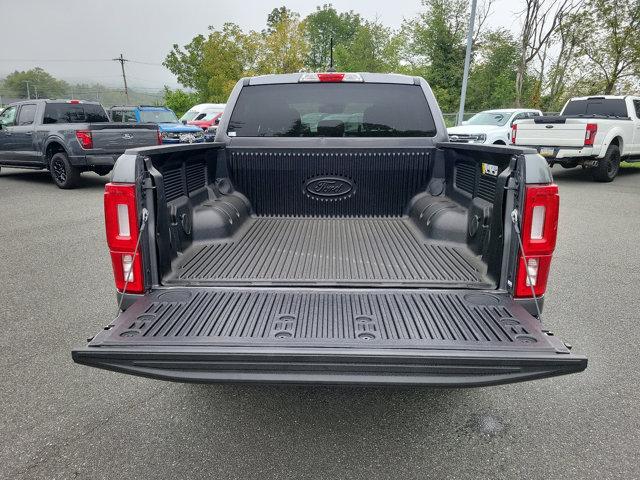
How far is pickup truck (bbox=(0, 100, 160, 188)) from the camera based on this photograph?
33.0 feet

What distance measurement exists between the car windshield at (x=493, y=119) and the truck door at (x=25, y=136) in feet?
43.7

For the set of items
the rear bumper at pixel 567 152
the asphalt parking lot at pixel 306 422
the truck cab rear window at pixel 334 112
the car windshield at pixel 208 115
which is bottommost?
the asphalt parking lot at pixel 306 422

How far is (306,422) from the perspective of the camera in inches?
103

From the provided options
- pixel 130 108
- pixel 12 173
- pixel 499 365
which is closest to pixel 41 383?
pixel 499 365

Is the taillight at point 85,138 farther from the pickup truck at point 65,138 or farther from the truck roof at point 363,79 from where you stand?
the truck roof at point 363,79

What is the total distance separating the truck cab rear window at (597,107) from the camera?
492 inches

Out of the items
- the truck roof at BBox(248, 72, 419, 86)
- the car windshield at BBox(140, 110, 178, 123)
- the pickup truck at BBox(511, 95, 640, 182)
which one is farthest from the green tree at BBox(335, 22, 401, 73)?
the truck roof at BBox(248, 72, 419, 86)

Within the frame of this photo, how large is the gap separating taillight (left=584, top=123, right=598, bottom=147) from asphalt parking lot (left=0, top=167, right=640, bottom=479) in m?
8.10

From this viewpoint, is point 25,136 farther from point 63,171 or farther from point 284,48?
point 284,48

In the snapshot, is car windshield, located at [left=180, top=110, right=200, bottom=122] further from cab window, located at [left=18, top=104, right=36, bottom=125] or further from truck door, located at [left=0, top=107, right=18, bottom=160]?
cab window, located at [left=18, top=104, right=36, bottom=125]

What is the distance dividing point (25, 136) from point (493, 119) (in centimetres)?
1400

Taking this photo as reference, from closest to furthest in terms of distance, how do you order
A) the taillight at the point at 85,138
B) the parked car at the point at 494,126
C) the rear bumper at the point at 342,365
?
the rear bumper at the point at 342,365
the taillight at the point at 85,138
the parked car at the point at 494,126

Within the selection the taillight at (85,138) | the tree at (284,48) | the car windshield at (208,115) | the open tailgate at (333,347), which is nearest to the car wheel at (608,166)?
the open tailgate at (333,347)

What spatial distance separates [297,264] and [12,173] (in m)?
15.1
